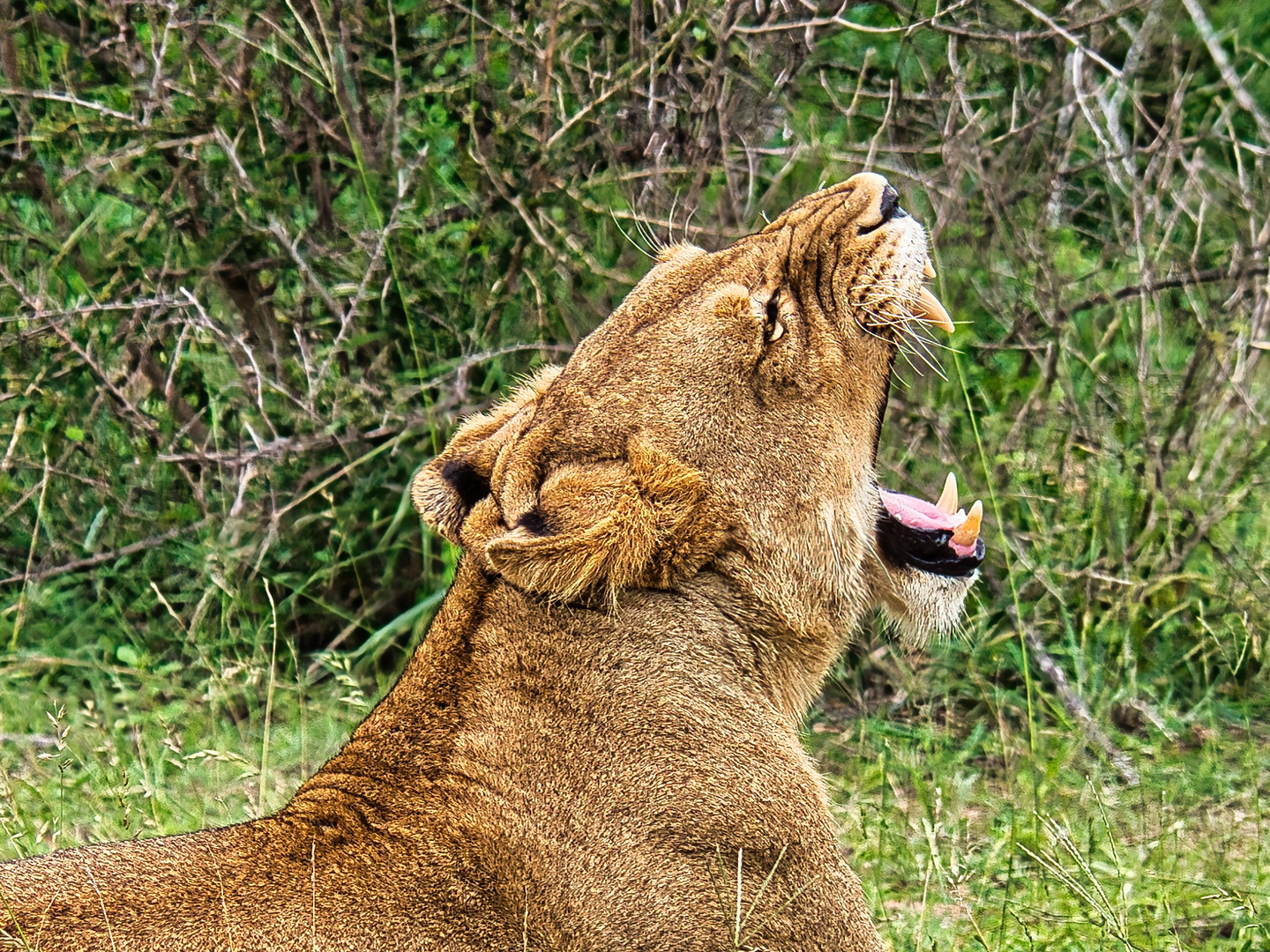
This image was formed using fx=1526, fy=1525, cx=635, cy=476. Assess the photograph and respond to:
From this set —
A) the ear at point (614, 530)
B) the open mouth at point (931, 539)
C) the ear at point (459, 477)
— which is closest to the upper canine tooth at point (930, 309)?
the open mouth at point (931, 539)

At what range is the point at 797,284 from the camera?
289cm

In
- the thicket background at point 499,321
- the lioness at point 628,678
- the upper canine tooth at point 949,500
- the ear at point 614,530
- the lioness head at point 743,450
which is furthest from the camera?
the thicket background at point 499,321

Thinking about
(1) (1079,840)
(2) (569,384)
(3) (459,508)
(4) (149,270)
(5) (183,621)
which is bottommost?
(5) (183,621)

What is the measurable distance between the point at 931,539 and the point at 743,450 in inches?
21.1

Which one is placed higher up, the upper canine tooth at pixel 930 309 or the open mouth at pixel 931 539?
the upper canine tooth at pixel 930 309

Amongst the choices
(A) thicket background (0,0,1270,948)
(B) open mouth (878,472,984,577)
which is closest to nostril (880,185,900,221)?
(B) open mouth (878,472,984,577)

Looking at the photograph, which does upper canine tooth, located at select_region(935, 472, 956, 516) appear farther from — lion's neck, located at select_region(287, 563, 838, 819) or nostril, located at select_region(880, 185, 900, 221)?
lion's neck, located at select_region(287, 563, 838, 819)

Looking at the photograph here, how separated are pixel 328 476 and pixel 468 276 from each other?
781 millimetres

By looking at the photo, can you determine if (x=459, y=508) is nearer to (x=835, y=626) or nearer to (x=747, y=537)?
(x=747, y=537)

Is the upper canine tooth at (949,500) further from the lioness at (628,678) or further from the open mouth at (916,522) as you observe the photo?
the lioness at (628,678)

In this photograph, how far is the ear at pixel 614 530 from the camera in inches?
96.7

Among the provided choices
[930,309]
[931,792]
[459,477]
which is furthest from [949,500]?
[931,792]

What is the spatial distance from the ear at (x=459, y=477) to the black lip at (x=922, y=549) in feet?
2.39

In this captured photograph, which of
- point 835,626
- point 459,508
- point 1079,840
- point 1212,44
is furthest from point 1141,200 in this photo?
point 459,508
